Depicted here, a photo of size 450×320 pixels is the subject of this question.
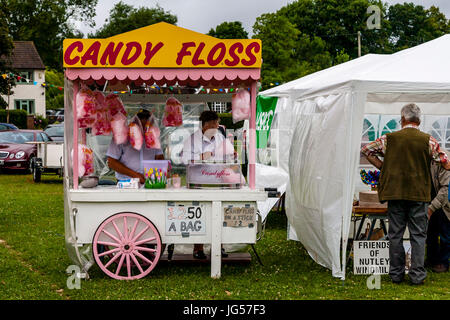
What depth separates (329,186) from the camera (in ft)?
23.3

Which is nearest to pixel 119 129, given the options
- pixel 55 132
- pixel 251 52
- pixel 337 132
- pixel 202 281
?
pixel 251 52

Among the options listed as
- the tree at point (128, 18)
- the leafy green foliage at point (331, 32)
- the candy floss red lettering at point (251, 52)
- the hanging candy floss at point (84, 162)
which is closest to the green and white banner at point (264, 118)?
the candy floss red lettering at point (251, 52)

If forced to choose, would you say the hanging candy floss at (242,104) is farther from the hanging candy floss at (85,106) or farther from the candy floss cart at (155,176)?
the hanging candy floss at (85,106)

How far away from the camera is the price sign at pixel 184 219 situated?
21.4 feet

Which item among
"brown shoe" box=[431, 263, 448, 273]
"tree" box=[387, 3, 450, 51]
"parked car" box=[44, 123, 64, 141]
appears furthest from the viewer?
"tree" box=[387, 3, 450, 51]

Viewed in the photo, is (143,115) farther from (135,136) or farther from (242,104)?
(242,104)

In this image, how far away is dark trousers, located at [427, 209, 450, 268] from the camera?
721cm

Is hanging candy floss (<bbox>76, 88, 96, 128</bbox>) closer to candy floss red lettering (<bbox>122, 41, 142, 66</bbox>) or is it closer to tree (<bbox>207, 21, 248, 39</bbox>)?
candy floss red lettering (<bbox>122, 41, 142, 66</bbox>)

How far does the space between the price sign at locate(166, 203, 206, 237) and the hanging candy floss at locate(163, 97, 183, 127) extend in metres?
1.68

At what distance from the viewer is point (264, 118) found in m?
13.6

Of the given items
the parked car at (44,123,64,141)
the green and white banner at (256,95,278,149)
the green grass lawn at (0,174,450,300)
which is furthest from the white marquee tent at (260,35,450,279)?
the parked car at (44,123,64,141)

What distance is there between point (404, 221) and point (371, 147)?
2.94 ft

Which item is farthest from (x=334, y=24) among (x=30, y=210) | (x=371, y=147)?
(x=371, y=147)

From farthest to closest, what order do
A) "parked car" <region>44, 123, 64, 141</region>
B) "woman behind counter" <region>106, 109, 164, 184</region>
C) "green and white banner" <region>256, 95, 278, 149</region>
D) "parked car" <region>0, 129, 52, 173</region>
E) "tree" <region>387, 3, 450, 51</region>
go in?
"tree" <region>387, 3, 450, 51</region>
"parked car" <region>44, 123, 64, 141</region>
"parked car" <region>0, 129, 52, 173</region>
"green and white banner" <region>256, 95, 278, 149</region>
"woman behind counter" <region>106, 109, 164, 184</region>
